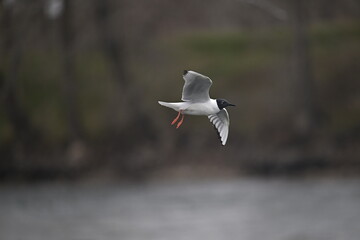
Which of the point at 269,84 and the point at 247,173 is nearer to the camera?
the point at 247,173

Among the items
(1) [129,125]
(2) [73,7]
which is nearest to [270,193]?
(1) [129,125]

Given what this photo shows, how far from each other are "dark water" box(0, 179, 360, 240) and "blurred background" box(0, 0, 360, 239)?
0.27 feet

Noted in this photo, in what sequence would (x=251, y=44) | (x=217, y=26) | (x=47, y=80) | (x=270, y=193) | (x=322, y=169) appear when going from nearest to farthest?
(x=270, y=193) < (x=322, y=169) < (x=47, y=80) < (x=251, y=44) < (x=217, y=26)

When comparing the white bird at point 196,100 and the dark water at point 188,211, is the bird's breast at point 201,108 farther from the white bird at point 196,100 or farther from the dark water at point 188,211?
the dark water at point 188,211

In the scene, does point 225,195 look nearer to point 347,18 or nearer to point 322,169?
point 322,169

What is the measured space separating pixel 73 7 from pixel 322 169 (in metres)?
10.0

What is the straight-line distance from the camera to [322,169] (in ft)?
82.5

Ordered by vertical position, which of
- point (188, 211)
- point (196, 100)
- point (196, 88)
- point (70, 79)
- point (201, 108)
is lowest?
point (201, 108)

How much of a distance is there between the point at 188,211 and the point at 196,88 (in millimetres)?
11260

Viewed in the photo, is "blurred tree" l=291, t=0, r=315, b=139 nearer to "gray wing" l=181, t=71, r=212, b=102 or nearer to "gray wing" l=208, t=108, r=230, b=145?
"gray wing" l=208, t=108, r=230, b=145

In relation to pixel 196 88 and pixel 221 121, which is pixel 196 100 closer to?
pixel 196 88

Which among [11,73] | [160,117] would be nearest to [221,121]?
[11,73]

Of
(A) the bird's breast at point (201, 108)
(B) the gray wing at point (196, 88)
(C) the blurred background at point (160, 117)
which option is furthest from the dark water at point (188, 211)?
(B) the gray wing at point (196, 88)

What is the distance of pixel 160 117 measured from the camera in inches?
1152
